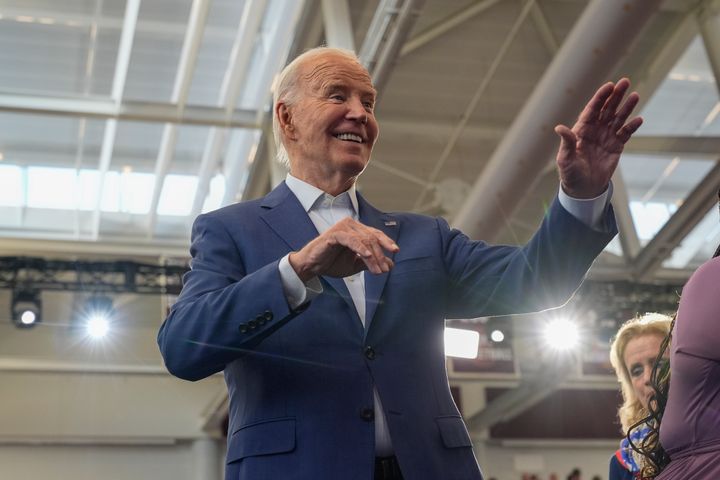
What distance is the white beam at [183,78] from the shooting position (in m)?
9.31

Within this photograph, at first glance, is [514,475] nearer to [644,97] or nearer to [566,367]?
[566,367]

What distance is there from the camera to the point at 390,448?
5.37 ft

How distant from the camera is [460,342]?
1145cm

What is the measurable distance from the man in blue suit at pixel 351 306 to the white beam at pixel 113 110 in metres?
8.39

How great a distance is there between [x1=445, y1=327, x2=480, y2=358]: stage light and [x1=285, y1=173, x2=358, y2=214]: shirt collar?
927 centimetres

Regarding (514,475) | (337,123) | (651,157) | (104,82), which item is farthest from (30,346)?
(337,123)

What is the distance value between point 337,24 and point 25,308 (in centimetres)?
503

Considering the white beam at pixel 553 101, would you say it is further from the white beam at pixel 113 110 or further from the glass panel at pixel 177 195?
the glass panel at pixel 177 195

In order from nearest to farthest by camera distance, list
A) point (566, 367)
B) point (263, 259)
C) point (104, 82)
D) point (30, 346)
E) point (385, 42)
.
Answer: point (263, 259)
point (385, 42)
point (104, 82)
point (566, 367)
point (30, 346)

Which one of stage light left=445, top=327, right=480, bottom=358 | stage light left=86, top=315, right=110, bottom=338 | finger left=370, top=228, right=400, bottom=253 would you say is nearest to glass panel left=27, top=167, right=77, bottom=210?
stage light left=86, top=315, right=110, bottom=338

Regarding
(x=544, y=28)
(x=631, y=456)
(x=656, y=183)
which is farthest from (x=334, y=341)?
(x=656, y=183)

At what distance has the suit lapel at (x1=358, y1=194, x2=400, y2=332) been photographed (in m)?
1.72

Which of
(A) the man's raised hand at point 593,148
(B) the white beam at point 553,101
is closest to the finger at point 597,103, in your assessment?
(A) the man's raised hand at point 593,148

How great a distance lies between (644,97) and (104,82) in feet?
17.9
